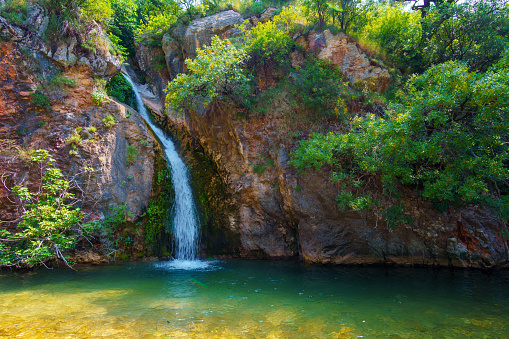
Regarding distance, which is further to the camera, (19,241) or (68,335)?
(19,241)

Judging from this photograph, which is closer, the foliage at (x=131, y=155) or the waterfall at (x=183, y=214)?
the waterfall at (x=183, y=214)

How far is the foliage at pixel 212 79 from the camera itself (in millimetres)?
10914

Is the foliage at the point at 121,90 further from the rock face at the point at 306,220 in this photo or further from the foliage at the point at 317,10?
the foliage at the point at 317,10

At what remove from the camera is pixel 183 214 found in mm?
12086

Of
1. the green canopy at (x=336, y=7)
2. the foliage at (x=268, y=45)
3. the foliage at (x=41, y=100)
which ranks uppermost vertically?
the green canopy at (x=336, y=7)

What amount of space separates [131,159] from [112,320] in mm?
8231

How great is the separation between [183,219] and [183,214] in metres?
0.24

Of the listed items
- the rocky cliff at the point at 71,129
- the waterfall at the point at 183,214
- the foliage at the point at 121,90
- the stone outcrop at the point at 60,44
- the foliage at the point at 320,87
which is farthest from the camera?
the foliage at the point at 121,90

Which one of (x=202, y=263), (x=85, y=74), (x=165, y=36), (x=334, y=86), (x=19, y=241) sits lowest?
(x=202, y=263)

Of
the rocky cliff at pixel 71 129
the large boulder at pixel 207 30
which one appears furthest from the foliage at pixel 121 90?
the large boulder at pixel 207 30

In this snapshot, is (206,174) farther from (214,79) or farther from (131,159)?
(214,79)

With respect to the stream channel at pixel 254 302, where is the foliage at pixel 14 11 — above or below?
above

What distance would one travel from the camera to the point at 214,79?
11.0 metres

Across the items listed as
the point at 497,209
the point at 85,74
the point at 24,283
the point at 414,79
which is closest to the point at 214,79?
the point at 85,74
